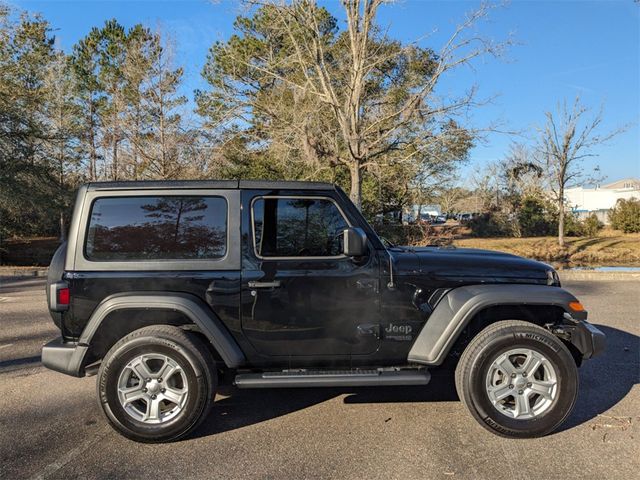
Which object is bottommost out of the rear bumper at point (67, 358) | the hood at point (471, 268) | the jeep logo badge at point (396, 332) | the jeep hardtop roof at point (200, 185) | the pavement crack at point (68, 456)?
the pavement crack at point (68, 456)

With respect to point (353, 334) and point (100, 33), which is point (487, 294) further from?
point (100, 33)

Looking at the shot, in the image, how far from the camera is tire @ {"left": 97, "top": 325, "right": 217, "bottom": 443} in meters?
3.34

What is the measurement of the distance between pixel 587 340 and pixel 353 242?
1989 mm

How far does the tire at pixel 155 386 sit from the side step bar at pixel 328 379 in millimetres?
313

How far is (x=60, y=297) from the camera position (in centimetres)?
346

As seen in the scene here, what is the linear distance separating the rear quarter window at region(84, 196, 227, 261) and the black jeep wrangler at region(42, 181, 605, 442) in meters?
0.01

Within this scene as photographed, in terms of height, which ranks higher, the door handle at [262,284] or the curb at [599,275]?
the door handle at [262,284]

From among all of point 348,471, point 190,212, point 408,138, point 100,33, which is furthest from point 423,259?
point 100,33

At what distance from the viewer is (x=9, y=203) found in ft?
47.1

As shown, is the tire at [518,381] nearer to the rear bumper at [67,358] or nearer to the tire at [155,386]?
the tire at [155,386]

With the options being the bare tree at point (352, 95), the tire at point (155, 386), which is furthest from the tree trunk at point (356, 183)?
the tire at point (155, 386)

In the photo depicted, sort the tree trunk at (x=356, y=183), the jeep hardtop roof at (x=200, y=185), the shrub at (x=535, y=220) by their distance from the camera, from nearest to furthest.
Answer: the jeep hardtop roof at (x=200, y=185) → the tree trunk at (x=356, y=183) → the shrub at (x=535, y=220)

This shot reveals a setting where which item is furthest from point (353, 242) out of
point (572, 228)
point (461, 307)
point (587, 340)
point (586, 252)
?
point (572, 228)

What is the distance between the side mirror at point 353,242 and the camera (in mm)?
3396
